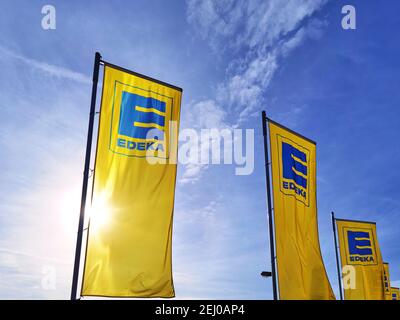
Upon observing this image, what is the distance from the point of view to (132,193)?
8375 millimetres

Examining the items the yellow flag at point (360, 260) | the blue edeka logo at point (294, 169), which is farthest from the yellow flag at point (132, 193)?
the yellow flag at point (360, 260)

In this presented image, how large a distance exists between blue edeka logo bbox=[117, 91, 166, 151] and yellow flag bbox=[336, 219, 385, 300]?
41.5 feet

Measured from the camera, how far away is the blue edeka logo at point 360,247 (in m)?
18.0

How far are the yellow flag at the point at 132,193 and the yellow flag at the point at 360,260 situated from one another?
12304 millimetres

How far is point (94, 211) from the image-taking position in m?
7.99

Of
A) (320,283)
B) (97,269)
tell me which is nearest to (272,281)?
(320,283)

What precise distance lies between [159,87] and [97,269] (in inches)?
185

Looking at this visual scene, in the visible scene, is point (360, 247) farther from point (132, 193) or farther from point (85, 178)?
point (85, 178)

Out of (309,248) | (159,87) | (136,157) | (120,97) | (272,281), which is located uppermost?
(159,87)

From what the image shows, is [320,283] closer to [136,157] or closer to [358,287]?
[136,157]

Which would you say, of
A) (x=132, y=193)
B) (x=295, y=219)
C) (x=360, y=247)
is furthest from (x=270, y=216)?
(x=360, y=247)

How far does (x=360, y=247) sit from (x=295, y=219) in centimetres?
881

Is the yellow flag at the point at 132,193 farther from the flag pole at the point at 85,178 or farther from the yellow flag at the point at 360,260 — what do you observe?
the yellow flag at the point at 360,260
